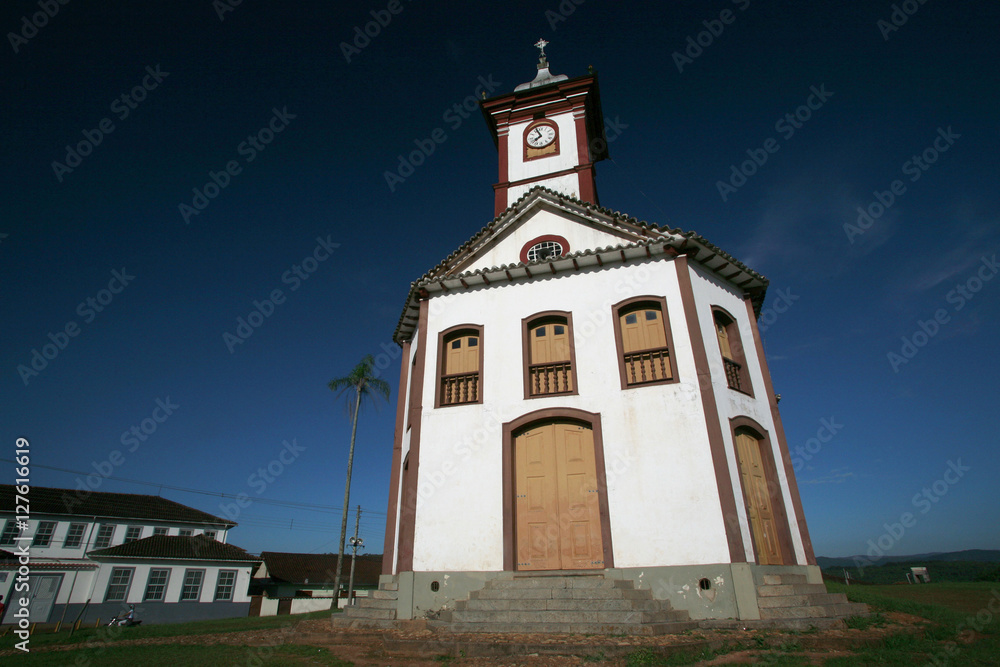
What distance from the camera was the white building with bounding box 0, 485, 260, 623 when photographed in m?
27.0

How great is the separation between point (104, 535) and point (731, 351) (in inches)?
1516

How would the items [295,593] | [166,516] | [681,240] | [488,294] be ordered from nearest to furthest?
[681,240]
[488,294]
[166,516]
[295,593]

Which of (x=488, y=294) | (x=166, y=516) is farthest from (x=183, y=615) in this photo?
(x=488, y=294)

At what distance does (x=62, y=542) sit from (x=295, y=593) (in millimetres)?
16533

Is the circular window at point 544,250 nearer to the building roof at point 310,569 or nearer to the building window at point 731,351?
the building window at point 731,351

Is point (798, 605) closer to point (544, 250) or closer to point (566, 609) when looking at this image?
point (566, 609)

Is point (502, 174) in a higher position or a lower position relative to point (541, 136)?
lower

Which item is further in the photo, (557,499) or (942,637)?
(557,499)

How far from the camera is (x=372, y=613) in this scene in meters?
9.98

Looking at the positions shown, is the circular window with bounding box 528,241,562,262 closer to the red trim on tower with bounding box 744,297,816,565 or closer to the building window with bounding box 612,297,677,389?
the building window with bounding box 612,297,677,389

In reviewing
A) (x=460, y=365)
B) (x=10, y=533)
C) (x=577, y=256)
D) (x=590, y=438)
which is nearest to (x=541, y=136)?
(x=577, y=256)

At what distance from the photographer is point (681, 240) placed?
11539 mm

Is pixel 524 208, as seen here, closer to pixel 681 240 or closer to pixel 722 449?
pixel 681 240

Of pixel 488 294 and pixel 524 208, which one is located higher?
pixel 524 208
